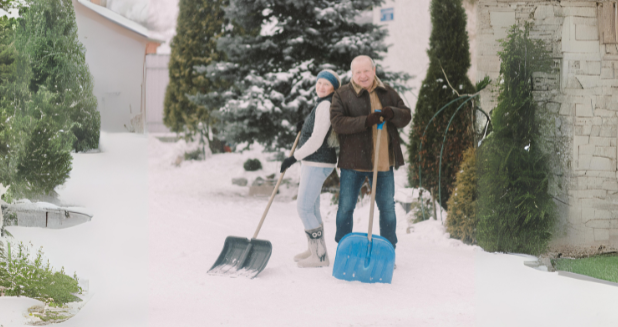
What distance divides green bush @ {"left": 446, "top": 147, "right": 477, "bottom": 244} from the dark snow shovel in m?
1.77

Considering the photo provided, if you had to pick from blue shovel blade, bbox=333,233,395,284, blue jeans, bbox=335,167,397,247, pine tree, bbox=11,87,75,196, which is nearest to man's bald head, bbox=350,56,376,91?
blue jeans, bbox=335,167,397,247

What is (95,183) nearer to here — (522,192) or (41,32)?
(41,32)

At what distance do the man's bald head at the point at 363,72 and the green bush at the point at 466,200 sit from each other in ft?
4.80

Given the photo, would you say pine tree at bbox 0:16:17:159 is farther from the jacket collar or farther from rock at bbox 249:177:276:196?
rock at bbox 249:177:276:196

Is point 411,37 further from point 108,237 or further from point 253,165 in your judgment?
point 108,237

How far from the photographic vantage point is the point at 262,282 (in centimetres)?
312

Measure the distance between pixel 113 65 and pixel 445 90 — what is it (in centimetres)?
325

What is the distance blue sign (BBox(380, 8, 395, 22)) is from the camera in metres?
8.77

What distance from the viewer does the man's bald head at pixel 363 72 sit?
10.6 feet

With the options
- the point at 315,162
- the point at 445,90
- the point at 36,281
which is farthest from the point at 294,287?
the point at 445,90

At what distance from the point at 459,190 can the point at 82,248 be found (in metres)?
3.07

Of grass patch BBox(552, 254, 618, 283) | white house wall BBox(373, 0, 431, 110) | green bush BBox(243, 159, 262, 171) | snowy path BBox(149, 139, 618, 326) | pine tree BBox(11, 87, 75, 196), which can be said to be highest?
white house wall BBox(373, 0, 431, 110)

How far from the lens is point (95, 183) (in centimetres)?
440

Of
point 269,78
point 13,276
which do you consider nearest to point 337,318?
point 13,276
